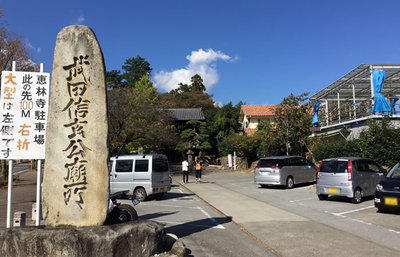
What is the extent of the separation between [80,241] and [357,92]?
24.0m

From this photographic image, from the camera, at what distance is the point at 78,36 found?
18.9 ft

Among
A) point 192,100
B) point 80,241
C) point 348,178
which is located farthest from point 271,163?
point 192,100

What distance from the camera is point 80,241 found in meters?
4.78

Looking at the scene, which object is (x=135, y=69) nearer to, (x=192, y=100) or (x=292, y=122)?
(x=192, y=100)

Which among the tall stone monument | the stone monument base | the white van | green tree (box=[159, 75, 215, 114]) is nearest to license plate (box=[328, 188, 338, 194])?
the white van

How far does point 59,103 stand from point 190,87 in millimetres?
52959

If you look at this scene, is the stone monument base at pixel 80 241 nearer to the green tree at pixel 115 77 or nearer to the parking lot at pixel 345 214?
the parking lot at pixel 345 214

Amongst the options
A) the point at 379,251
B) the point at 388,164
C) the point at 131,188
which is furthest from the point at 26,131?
the point at 388,164

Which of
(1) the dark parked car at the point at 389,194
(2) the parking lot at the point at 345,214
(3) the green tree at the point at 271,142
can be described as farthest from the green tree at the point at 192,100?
(1) the dark parked car at the point at 389,194

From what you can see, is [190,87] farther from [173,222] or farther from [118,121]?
[173,222]

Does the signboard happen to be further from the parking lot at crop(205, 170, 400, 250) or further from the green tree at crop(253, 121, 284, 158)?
the green tree at crop(253, 121, 284, 158)

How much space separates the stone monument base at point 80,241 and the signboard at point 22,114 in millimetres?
2497

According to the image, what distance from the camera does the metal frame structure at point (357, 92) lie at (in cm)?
1932

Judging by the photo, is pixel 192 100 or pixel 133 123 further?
pixel 192 100
